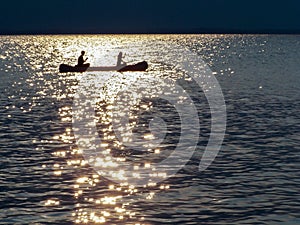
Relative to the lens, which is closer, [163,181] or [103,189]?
[103,189]

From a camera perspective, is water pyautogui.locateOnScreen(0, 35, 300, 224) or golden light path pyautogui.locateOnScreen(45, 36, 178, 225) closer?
golden light path pyautogui.locateOnScreen(45, 36, 178, 225)

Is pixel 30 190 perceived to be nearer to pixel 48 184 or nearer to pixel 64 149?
pixel 48 184

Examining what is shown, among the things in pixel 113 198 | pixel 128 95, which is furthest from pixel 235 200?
pixel 128 95

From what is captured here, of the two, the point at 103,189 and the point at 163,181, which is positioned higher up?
the point at 163,181

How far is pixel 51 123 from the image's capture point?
4947cm

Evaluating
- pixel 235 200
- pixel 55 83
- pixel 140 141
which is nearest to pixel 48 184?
pixel 235 200

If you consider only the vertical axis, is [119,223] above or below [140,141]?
below

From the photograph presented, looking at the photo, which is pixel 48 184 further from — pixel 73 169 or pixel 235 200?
pixel 235 200

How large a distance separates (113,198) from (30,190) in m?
4.21

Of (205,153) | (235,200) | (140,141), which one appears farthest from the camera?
(140,141)

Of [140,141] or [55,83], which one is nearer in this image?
[140,141]

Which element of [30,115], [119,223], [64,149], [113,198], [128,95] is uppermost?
[128,95]

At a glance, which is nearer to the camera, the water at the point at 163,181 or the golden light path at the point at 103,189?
the golden light path at the point at 103,189

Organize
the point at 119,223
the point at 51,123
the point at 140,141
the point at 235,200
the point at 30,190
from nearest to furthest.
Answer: the point at 119,223 → the point at 235,200 → the point at 30,190 → the point at 140,141 → the point at 51,123
